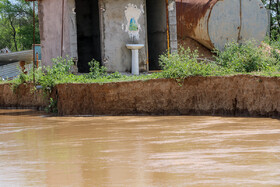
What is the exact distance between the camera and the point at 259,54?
8.09m

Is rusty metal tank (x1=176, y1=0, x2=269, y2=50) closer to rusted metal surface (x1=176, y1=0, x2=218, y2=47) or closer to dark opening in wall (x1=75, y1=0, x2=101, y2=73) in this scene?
rusted metal surface (x1=176, y1=0, x2=218, y2=47)

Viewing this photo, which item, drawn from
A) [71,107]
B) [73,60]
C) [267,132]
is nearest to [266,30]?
[73,60]

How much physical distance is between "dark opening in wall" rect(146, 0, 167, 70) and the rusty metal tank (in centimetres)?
78

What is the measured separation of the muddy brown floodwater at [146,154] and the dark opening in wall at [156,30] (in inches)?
228

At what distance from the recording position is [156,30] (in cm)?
1245

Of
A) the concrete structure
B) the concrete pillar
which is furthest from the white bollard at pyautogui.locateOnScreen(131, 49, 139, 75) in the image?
the concrete pillar

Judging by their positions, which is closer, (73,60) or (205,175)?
(205,175)

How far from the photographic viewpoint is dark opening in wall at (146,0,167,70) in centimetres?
1214

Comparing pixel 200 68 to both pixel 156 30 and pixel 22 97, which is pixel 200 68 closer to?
pixel 156 30

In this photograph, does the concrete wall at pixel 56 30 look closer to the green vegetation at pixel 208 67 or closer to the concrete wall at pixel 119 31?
the concrete wall at pixel 119 31

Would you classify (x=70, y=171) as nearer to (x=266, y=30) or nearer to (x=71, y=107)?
(x=71, y=107)

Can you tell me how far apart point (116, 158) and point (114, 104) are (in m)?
4.48

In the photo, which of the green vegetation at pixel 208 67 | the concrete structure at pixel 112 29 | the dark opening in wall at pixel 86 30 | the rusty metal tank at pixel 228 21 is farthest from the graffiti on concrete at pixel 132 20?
the dark opening in wall at pixel 86 30

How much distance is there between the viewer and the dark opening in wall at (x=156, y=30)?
39.8 ft
